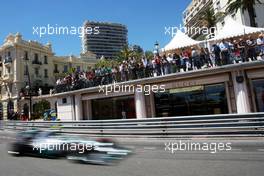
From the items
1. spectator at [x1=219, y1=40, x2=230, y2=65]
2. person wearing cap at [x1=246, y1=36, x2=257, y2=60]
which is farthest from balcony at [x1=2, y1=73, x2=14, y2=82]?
person wearing cap at [x1=246, y1=36, x2=257, y2=60]

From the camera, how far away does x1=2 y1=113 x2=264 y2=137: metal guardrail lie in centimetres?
1283

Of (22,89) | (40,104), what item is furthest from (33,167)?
(22,89)

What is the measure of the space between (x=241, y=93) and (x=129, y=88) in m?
7.61

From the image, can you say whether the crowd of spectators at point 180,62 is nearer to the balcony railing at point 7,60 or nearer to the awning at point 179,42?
the awning at point 179,42

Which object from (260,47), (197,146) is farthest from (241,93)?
(197,146)

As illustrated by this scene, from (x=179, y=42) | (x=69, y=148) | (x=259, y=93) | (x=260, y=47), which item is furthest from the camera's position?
(x=179, y=42)

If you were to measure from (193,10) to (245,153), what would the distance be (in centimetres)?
8837

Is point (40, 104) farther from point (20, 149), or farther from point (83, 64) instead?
point (20, 149)

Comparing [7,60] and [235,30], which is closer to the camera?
Result: [235,30]

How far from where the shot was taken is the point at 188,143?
12.9 metres

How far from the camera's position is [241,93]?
16.9m

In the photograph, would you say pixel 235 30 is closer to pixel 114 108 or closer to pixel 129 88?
pixel 129 88

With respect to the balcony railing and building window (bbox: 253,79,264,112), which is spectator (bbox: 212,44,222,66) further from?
the balcony railing

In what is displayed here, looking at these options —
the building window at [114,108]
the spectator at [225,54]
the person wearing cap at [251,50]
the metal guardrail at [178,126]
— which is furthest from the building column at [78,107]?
the person wearing cap at [251,50]
